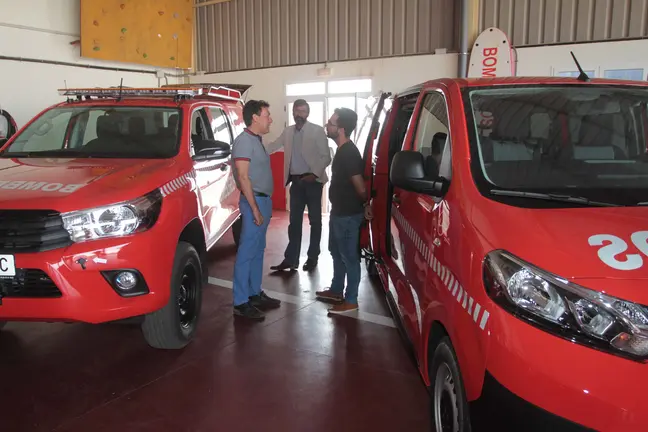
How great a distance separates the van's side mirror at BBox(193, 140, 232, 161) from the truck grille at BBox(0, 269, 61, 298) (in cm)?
139

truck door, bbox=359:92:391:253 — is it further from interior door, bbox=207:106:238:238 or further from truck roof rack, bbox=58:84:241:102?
truck roof rack, bbox=58:84:241:102

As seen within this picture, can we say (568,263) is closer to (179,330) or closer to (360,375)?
(360,375)

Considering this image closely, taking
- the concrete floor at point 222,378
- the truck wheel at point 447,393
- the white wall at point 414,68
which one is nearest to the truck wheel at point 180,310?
the concrete floor at point 222,378

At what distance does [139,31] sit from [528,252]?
31.3ft

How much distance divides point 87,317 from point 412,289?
1.62m

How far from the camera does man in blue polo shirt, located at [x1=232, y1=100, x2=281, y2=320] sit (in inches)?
142

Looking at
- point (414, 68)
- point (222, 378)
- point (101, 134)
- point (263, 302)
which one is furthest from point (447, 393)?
point (414, 68)

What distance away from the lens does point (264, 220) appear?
3.81 m

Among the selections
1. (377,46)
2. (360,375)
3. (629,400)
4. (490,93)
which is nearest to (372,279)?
(360,375)

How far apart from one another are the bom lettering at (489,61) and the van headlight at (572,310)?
6499 millimetres

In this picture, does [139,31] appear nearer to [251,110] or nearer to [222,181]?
[222,181]

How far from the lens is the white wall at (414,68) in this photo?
22.3ft

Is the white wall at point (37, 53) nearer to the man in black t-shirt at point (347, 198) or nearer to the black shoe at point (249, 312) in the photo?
the black shoe at point (249, 312)

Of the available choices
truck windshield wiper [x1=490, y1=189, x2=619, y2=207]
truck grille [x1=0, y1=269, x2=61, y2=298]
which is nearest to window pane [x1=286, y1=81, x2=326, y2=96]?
truck grille [x1=0, y1=269, x2=61, y2=298]
